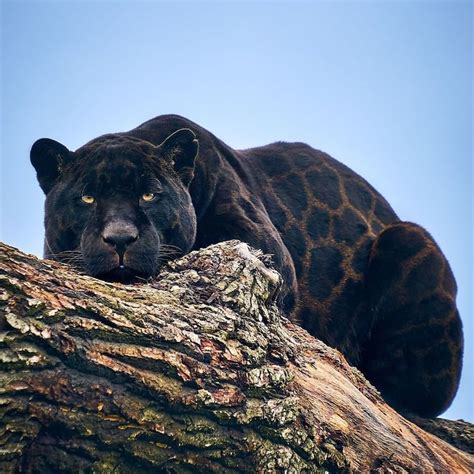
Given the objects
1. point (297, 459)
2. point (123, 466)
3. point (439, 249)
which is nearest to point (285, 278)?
point (439, 249)

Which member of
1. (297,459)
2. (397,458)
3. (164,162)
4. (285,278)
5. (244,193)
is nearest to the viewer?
(297,459)

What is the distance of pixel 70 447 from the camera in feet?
12.1

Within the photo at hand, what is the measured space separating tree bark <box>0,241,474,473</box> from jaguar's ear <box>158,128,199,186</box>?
2.75 meters

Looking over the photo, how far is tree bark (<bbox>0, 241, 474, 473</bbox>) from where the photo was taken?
3662 mm

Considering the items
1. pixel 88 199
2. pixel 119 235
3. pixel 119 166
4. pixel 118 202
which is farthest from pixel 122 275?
pixel 119 166

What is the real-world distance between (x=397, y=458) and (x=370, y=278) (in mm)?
4779

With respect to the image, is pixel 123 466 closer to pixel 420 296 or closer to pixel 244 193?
pixel 244 193

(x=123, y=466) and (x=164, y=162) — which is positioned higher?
(x=164, y=162)

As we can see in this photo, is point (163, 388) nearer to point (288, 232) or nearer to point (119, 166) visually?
point (119, 166)

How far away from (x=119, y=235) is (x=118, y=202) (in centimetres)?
58

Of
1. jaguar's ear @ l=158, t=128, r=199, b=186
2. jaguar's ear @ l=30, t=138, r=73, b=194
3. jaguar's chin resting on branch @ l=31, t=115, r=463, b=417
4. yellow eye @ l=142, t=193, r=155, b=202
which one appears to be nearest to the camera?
jaguar's chin resting on branch @ l=31, t=115, r=463, b=417

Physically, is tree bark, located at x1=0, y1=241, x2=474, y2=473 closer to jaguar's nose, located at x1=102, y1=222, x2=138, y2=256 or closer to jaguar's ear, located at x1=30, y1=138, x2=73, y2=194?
jaguar's nose, located at x1=102, y1=222, x2=138, y2=256

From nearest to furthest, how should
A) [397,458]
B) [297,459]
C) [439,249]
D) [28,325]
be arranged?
[28,325], [297,459], [397,458], [439,249]

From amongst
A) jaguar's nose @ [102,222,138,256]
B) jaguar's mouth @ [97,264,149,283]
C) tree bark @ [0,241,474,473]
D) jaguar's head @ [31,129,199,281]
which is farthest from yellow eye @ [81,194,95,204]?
tree bark @ [0,241,474,473]
